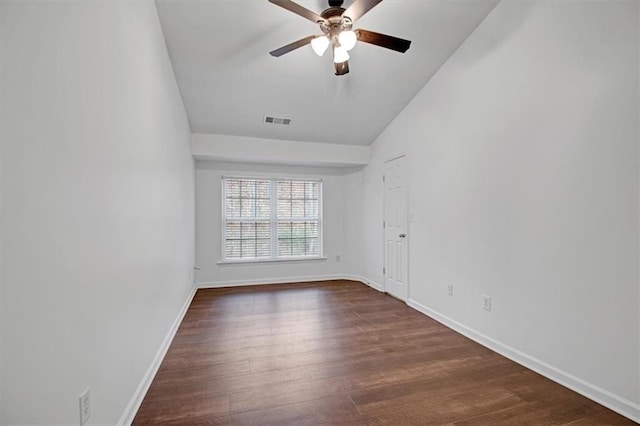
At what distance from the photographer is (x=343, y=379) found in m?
2.19

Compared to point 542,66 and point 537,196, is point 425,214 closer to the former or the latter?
point 537,196

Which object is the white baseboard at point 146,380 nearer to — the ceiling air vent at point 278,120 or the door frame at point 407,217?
the ceiling air vent at point 278,120

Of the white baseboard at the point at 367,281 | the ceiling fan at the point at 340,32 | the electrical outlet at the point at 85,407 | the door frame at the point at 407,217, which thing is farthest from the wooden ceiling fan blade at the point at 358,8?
the white baseboard at the point at 367,281

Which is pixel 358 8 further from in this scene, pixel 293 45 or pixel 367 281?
pixel 367 281

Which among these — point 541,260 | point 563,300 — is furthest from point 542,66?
point 563,300

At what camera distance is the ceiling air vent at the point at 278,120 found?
4018 mm

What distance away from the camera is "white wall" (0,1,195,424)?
86 cm

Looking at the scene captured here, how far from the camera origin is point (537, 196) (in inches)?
91.7

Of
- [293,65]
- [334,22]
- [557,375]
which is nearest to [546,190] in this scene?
[557,375]

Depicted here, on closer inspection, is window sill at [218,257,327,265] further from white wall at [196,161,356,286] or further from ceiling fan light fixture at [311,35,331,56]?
ceiling fan light fixture at [311,35,331,56]

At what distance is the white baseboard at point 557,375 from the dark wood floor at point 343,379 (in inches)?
2.3

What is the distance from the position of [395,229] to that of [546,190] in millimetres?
2134

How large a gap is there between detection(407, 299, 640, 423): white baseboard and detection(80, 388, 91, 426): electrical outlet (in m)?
2.90

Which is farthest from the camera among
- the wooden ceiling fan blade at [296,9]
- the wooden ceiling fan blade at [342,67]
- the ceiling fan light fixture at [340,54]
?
the wooden ceiling fan blade at [342,67]
